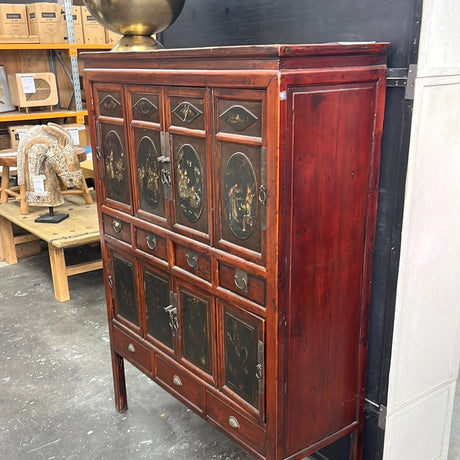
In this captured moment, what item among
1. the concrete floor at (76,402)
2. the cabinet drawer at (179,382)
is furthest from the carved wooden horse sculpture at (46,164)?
the cabinet drawer at (179,382)

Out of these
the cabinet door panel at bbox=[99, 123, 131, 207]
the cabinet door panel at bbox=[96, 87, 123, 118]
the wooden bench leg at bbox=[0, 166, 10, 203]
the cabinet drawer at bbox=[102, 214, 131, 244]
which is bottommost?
the wooden bench leg at bbox=[0, 166, 10, 203]

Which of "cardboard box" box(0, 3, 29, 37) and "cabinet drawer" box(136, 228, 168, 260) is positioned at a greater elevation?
"cardboard box" box(0, 3, 29, 37)

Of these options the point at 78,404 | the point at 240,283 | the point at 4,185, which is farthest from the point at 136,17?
the point at 4,185

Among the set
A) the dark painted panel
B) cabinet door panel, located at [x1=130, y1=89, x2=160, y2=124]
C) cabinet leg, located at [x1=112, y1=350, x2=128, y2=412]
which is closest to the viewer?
the dark painted panel

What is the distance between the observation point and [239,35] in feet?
6.72

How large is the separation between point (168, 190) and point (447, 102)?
883 mm

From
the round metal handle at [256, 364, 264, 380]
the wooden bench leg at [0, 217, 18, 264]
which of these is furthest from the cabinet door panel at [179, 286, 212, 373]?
the wooden bench leg at [0, 217, 18, 264]

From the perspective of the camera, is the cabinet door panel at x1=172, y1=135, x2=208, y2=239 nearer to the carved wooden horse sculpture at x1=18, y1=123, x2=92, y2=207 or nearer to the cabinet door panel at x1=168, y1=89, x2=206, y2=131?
the cabinet door panel at x1=168, y1=89, x2=206, y2=131

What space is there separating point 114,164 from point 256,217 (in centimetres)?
81

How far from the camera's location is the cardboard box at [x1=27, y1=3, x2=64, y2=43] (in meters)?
5.33

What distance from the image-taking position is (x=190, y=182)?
66.9 inches

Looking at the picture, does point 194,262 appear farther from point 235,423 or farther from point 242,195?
point 235,423

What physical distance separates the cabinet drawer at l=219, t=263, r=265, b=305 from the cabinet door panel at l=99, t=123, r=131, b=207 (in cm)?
57

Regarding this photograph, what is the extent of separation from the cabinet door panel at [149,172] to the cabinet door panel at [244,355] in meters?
0.45
